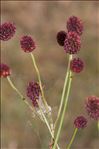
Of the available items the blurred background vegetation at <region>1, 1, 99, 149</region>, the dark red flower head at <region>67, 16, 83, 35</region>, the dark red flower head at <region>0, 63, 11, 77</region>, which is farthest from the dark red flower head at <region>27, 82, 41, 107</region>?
the blurred background vegetation at <region>1, 1, 99, 149</region>

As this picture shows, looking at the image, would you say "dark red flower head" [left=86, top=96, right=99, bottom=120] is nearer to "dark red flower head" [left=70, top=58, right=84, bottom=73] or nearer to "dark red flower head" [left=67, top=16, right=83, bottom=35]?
"dark red flower head" [left=70, top=58, right=84, bottom=73]

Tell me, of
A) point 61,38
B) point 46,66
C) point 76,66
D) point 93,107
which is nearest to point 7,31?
point 61,38

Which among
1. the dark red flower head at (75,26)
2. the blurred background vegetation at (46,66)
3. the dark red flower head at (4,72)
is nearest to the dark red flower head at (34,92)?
the dark red flower head at (4,72)

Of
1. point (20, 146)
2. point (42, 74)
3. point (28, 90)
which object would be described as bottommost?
point (20, 146)

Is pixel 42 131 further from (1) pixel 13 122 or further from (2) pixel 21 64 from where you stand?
(2) pixel 21 64

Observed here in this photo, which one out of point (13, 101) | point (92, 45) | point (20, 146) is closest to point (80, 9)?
point (92, 45)

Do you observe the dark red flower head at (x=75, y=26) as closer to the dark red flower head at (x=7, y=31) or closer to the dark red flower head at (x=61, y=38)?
the dark red flower head at (x=61, y=38)
